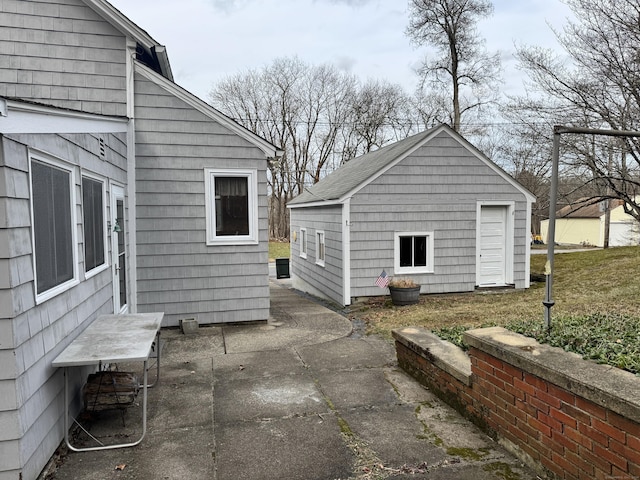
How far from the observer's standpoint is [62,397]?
3.74 m

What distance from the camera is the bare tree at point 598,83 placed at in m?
12.0

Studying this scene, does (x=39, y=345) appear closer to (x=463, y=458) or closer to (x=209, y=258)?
(x=463, y=458)

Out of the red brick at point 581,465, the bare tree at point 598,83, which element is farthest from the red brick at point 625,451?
the bare tree at point 598,83

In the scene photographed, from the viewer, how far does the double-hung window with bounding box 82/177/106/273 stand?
4.75m

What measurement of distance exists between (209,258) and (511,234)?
781 cm

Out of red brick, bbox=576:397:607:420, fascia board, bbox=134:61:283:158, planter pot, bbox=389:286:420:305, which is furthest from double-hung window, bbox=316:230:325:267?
red brick, bbox=576:397:607:420

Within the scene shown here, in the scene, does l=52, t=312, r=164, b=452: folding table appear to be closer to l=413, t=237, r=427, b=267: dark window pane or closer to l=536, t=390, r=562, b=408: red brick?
l=536, t=390, r=562, b=408: red brick

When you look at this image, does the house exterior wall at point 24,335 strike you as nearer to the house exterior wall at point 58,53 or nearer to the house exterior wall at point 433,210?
the house exterior wall at point 58,53

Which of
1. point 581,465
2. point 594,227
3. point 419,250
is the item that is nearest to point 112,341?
point 581,465

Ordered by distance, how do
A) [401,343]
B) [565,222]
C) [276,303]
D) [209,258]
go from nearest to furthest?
1. [401,343]
2. [209,258]
3. [276,303]
4. [565,222]

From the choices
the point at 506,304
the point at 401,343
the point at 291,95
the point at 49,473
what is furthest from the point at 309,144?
the point at 49,473

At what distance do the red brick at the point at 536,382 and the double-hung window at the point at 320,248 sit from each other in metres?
9.63

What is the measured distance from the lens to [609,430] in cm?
256

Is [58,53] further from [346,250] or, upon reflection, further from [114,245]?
[346,250]
